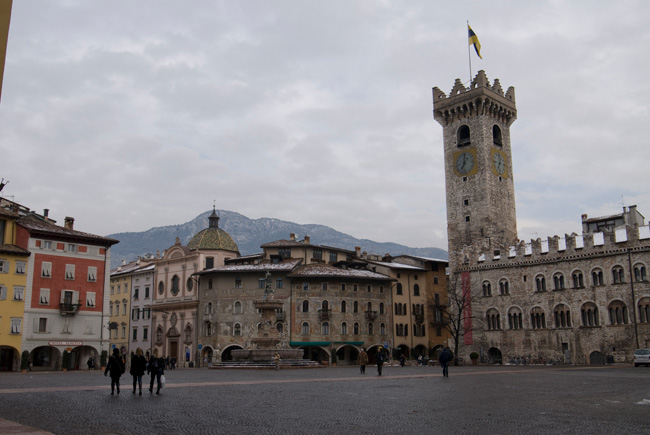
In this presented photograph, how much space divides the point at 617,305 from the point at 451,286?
61.2 feet

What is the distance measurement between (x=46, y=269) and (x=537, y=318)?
150ft

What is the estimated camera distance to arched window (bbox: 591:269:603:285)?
189ft

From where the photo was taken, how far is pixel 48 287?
2004 inches

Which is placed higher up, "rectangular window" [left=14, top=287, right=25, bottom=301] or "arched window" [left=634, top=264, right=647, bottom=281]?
"arched window" [left=634, top=264, right=647, bottom=281]

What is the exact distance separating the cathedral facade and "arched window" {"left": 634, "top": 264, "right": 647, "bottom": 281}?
84mm

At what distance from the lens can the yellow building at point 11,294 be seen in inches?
1881

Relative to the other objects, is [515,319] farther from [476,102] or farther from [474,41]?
[474,41]

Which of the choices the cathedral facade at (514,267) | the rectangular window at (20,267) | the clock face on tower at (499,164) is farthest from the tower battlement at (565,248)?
the rectangular window at (20,267)

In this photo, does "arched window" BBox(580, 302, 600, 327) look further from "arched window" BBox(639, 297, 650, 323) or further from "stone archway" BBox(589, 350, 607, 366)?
"arched window" BBox(639, 297, 650, 323)

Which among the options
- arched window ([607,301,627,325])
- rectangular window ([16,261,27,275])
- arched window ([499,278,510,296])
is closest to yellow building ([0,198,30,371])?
rectangular window ([16,261,27,275])

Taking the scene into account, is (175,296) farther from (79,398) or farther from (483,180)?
(79,398)

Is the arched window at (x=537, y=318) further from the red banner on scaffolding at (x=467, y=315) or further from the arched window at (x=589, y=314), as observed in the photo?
the red banner on scaffolding at (x=467, y=315)

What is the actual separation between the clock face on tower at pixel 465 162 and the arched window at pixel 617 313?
22.8 meters

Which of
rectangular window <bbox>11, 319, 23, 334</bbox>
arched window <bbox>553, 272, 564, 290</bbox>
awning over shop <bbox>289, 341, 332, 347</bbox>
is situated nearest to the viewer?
rectangular window <bbox>11, 319, 23, 334</bbox>
